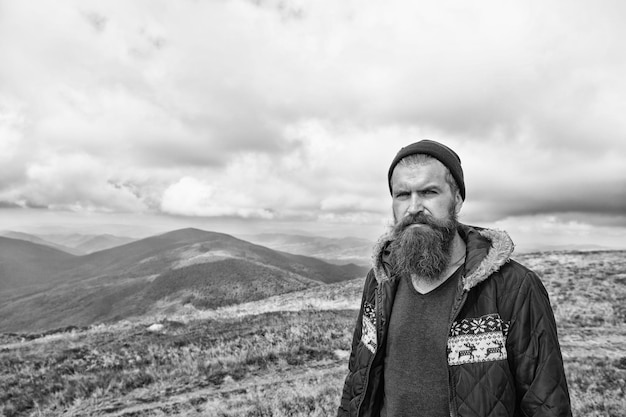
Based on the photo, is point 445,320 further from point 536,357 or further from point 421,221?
point 421,221

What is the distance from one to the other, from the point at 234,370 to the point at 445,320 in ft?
37.3

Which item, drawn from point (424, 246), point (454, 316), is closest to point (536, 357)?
point (454, 316)

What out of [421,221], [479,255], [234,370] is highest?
[421,221]

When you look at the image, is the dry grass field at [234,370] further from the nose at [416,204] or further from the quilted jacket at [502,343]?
the nose at [416,204]

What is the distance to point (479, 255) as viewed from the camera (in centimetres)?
295

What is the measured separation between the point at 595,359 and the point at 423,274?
45.5 ft

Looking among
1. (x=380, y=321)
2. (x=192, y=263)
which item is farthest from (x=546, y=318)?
(x=192, y=263)

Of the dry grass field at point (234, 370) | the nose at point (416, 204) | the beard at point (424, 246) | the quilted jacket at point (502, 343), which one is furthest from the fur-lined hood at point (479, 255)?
the dry grass field at point (234, 370)

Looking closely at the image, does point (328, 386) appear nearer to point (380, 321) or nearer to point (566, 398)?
point (380, 321)

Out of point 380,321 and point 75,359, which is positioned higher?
point 380,321

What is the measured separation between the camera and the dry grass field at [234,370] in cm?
948

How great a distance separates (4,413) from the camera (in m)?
9.82

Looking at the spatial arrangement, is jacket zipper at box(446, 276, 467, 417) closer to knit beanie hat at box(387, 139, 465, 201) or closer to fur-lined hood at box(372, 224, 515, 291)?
fur-lined hood at box(372, 224, 515, 291)

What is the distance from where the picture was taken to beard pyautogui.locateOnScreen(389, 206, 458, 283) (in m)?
3.07
